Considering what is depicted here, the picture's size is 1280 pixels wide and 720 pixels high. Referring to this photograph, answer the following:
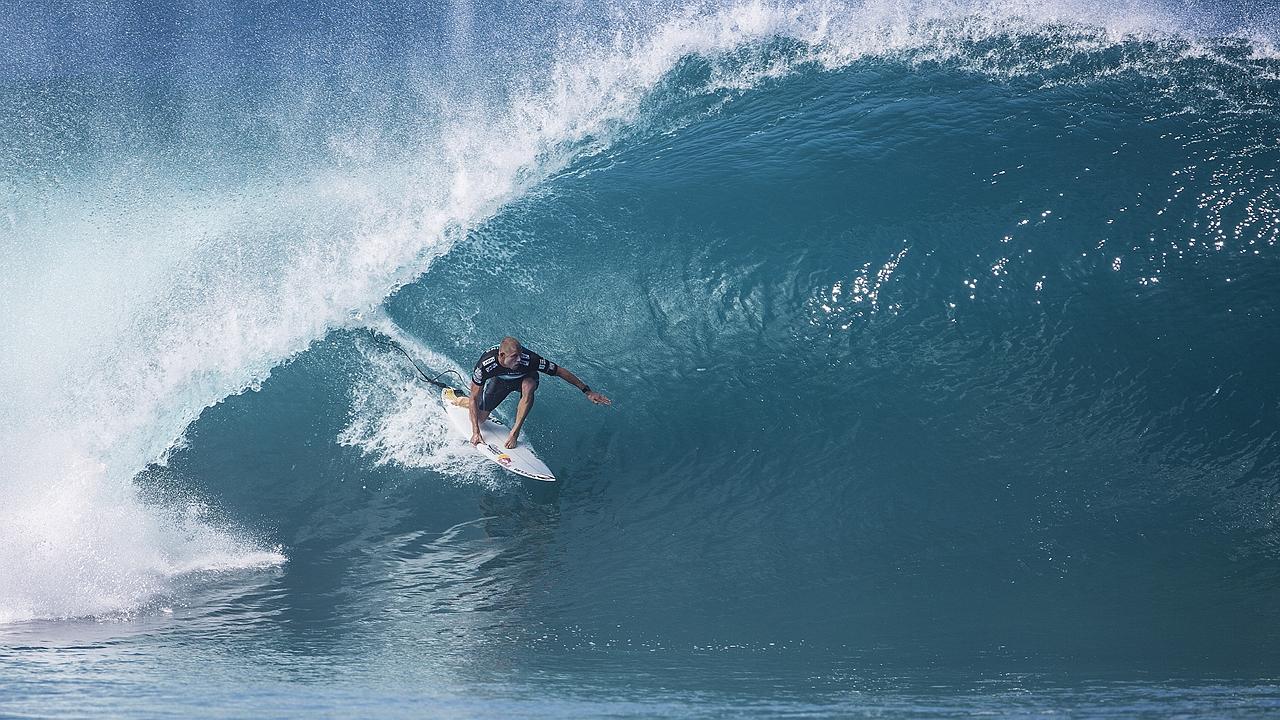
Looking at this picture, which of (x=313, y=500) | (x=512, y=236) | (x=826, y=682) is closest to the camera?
(x=826, y=682)

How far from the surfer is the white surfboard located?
0.07 metres

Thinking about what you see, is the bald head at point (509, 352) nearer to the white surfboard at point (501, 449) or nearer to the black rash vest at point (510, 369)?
the black rash vest at point (510, 369)

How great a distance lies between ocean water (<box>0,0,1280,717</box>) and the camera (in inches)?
270

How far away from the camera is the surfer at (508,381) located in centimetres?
869

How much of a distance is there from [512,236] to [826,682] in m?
7.50

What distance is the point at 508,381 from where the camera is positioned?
9203 millimetres

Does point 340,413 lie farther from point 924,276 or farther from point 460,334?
point 924,276

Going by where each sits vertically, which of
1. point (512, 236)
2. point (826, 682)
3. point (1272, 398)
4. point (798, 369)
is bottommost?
point (826, 682)

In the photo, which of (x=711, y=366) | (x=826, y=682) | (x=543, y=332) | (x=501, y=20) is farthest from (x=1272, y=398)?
(x=501, y=20)

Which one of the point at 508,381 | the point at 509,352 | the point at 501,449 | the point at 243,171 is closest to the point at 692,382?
the point at 508,381

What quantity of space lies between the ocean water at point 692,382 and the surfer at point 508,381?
23.1 inches

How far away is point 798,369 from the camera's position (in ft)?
33.1

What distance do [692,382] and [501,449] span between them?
223cm

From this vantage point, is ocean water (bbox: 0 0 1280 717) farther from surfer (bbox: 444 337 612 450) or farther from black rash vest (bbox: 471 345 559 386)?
black rash vest (bbox: 471 345 559 386)
